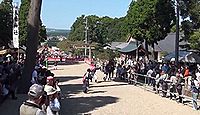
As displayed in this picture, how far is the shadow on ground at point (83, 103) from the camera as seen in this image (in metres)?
16.3

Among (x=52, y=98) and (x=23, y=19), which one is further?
(x=23, y=19)

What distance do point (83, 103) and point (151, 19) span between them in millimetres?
22286

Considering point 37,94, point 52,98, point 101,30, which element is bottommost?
point 52,98

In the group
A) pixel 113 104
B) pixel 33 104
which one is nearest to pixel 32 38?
pixel 113 104

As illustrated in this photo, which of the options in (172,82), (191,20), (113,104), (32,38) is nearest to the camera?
(113,104)

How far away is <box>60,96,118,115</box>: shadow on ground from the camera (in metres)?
16.3

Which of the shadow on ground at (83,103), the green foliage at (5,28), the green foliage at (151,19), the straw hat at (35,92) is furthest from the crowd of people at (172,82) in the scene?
the green foliage at (5,28)

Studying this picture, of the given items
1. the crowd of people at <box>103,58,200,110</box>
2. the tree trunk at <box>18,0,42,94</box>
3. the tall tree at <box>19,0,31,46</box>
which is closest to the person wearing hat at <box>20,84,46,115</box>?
the crowd of people at <box>103,58,200,110</box>

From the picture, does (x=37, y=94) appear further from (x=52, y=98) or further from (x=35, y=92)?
(x=52, y=98)

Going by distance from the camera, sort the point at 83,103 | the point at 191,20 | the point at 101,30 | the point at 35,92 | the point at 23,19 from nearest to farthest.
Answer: the point at 35,92 → the point at 83,103 → the point at 191,20 → the point at 23,19 → the point at 101,30

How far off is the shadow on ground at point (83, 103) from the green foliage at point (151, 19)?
19384 millimetres

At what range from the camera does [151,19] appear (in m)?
39.5

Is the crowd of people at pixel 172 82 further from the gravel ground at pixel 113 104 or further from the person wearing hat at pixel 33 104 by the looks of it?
the person wearing hat at pixel 33 104

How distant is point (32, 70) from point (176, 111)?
8228 millimetres
